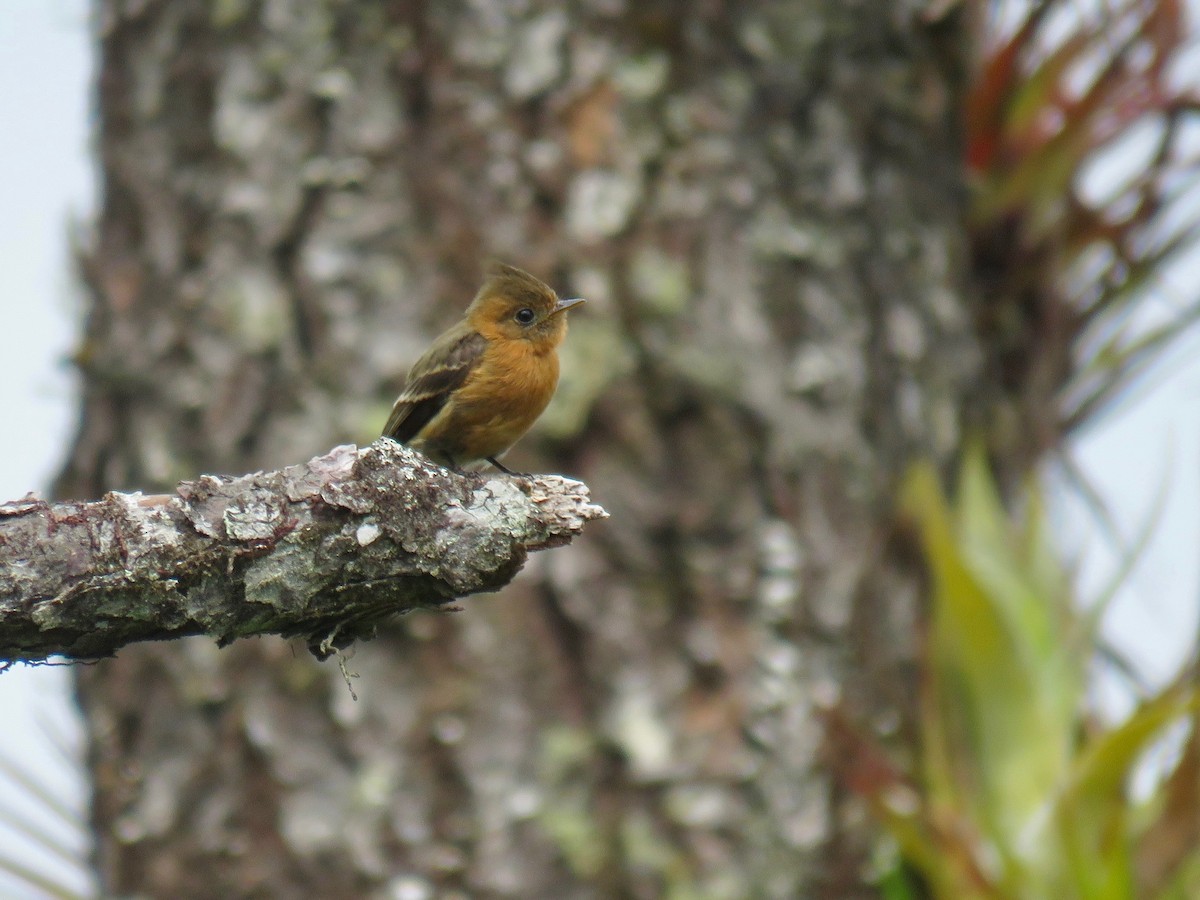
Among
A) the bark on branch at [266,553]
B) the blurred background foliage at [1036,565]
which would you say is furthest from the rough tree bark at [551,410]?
the bark on branch at [266,553]

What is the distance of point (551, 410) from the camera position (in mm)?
4656

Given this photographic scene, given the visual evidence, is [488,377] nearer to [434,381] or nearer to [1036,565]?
[434,381]

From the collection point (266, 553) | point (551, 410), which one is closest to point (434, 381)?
point (551, 410)

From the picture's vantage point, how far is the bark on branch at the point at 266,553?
1.75m

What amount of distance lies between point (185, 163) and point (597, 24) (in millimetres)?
1455

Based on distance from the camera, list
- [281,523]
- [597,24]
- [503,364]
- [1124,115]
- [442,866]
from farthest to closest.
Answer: [1124,115] < [597,24] < [442,866] < [503,364] < [281,523]

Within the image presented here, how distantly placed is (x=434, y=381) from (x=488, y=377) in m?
0.18

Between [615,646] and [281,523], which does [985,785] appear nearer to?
[615,646]

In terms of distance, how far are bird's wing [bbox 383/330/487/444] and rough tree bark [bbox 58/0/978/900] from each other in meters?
0.70

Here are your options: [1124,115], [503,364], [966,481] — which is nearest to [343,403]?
[503,364]

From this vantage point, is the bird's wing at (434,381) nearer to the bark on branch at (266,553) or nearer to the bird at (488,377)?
the bird at (488,377)

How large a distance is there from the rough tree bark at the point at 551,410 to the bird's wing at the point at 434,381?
2.30 feet

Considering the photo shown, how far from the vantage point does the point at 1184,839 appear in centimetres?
438

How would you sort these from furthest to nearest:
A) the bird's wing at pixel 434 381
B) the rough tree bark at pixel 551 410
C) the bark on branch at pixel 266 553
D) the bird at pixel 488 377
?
the rough tree bark at pixel 551 410 → the bird's wing at pixel 434 381 → the bird at pixel 488 377 → the bark on branch at pixel 266 553
